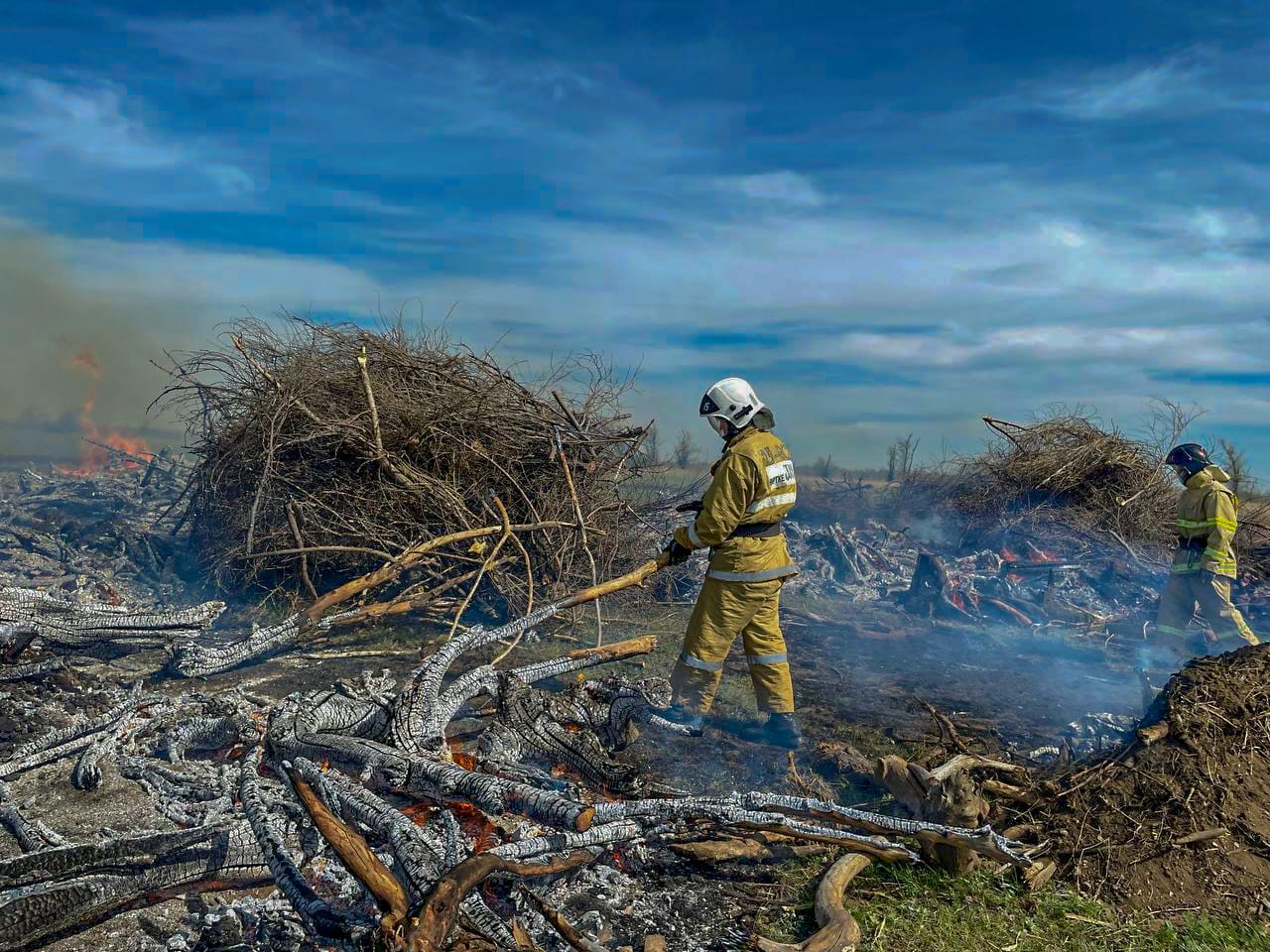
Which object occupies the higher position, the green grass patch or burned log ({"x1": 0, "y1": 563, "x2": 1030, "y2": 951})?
burned log ({"x1": 0, "y1": 563, "x2": 1030, "y2": 951})

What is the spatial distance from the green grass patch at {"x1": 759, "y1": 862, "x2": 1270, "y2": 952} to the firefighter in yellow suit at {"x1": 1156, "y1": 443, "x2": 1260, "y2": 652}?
166 inches

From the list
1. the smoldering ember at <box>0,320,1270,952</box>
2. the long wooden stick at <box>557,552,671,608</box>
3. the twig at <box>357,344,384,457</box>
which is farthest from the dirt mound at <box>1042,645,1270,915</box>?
the twig at <box>357,344,384,457</box>

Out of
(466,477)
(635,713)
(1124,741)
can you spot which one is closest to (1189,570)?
(1124,741)

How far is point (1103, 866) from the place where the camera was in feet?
11.0

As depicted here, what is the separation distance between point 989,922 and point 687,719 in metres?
2.27

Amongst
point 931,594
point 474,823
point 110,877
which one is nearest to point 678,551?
point 474,823

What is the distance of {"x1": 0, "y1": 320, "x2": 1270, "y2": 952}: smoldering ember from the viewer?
2.92 meters

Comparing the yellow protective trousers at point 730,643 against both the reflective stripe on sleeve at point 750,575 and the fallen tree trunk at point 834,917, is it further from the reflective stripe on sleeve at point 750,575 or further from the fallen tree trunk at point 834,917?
the fallen tree trunk at point 834,917

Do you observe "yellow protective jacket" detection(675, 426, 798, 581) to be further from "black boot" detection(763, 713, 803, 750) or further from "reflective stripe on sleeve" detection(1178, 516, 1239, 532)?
"reflective stripe on sleeve" detection(1178, 516, 1239, 532)

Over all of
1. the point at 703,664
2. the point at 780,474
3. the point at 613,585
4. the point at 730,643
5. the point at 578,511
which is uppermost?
the point at 780,474

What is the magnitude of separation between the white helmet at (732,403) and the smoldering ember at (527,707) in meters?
1.16

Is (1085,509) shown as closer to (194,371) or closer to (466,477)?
(466,477)

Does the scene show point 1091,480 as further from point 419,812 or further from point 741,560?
point 419,812

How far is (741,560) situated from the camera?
4867 millimetres
